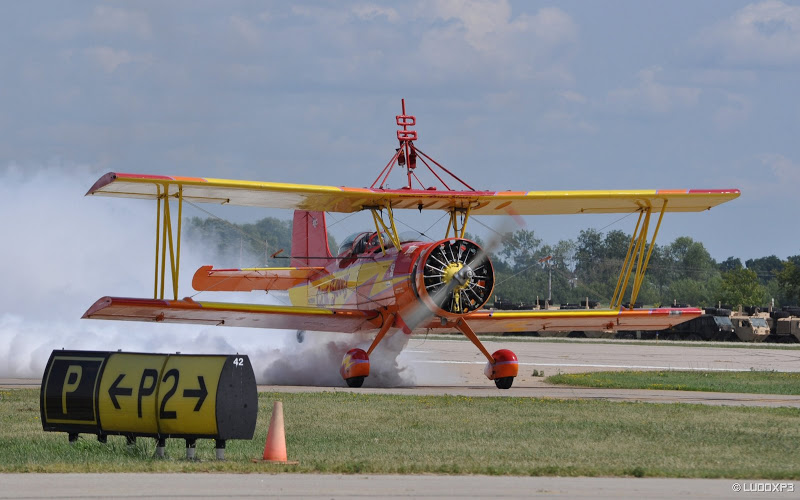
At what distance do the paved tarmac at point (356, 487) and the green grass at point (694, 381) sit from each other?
13.1 meters

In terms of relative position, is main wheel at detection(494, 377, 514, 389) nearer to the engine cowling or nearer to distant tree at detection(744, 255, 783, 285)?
the engine cowling

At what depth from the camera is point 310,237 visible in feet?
93.8

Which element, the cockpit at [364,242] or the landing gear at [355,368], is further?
the cockpit at [364,242]

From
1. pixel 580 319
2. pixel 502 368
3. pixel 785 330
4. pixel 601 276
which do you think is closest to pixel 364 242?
pixel 502 368

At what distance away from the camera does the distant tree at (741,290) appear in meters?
91.4

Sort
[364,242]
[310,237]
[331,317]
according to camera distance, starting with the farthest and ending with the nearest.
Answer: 1. [310,237]
2. [364,242]
3. [331,317]

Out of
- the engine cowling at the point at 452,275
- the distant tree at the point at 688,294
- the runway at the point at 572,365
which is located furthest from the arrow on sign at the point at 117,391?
the distant tree at the point at 688,294

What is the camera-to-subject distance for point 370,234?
75.6ft

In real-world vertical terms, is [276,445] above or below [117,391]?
below

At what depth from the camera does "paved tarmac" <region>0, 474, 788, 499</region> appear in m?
8.65

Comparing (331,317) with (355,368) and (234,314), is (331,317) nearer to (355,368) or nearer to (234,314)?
(355,368)

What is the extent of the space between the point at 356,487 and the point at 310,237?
19758 millimetres

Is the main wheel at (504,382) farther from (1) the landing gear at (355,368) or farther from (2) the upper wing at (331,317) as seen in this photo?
(1) the landing gear at (355,368)
